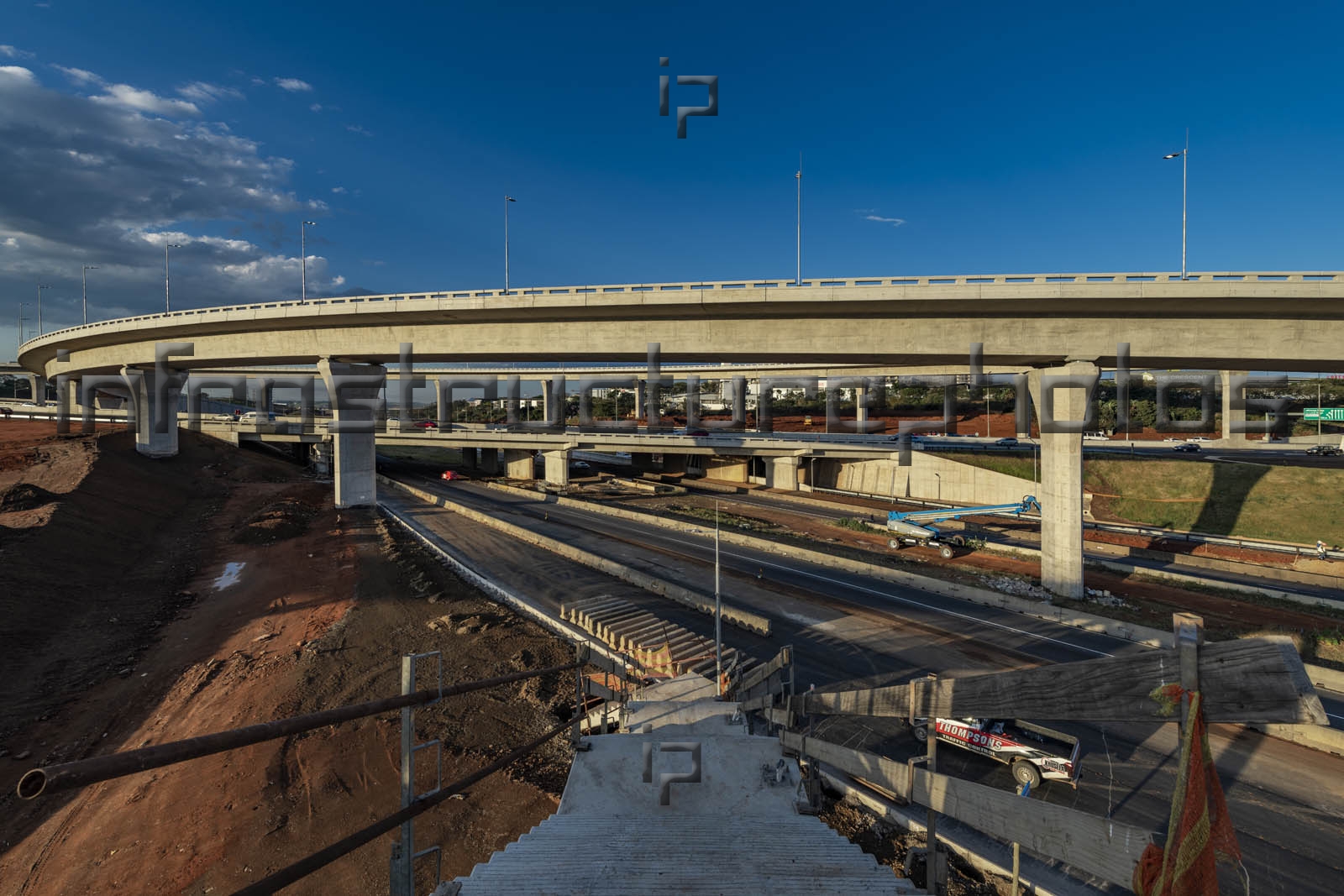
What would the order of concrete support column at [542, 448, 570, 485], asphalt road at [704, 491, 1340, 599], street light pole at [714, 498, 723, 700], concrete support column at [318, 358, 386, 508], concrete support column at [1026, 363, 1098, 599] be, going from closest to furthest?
street light pole at [714, 498, 723, 700]
concrete support column at [1026, 363, 1098, 599]
asphalt road at [704, 491, 1340, 599]
concrete support column at [318, 358, 386, 508]
concrete support column at [542, 448, 570, 485]

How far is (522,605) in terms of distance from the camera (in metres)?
22.8

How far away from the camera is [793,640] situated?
810 inches

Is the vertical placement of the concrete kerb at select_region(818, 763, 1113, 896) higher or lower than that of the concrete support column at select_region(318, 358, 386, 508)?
lower

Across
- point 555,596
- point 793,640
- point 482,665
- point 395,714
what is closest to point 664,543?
point 555,596

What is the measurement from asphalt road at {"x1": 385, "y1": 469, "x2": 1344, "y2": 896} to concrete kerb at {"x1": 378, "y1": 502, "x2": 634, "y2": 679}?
0.91m

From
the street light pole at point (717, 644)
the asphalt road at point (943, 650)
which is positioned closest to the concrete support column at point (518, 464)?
the asphalt road at point (943, 650)

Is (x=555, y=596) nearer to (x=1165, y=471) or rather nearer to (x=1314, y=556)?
(x=1314, y=556)

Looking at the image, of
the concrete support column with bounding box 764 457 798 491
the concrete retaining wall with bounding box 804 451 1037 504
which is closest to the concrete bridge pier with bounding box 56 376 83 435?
the concrete support column with bounding box 764 457 798 491

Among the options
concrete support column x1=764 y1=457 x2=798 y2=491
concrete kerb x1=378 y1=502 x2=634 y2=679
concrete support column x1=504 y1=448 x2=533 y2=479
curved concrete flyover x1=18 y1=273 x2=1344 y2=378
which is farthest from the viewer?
concrete support column x1=504 y1=448 x2=533 y2=479

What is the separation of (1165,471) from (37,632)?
61.3m

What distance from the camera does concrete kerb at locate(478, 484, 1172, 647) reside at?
21.2 metres

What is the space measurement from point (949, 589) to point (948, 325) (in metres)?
Answer: 11.8

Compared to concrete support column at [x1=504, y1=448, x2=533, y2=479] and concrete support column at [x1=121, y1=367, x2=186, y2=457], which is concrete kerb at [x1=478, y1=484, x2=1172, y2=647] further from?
concrete support column at [x1=121, y1=367, x2=186, y2=457]

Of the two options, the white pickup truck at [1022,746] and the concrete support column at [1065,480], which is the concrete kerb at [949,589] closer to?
the concrete support column at [1065,480]
